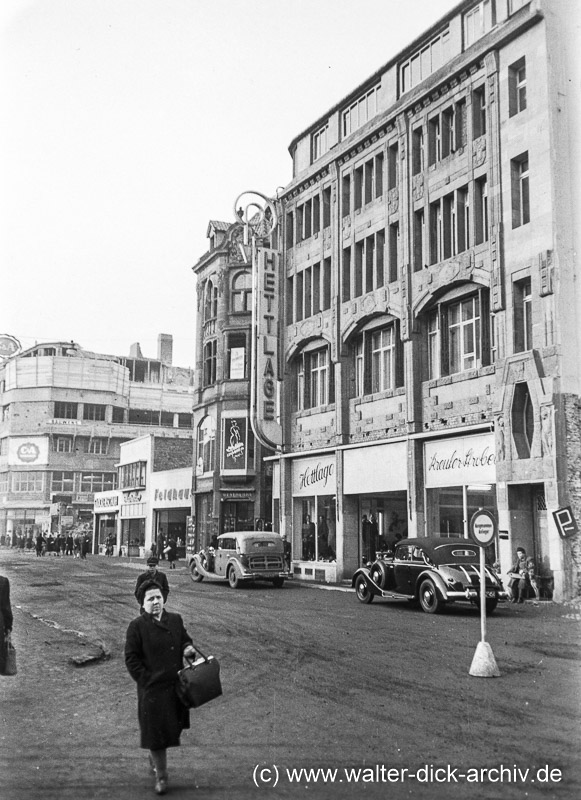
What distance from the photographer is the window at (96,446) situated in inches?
3430

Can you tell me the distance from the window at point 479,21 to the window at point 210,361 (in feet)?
80.6

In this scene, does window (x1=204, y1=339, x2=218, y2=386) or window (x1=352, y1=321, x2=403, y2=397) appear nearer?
window (x1=352, y1=321, x2=403, y2=397)

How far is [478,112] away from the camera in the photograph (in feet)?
88.4

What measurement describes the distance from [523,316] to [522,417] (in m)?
3.12

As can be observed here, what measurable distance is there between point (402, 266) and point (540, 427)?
382 inches

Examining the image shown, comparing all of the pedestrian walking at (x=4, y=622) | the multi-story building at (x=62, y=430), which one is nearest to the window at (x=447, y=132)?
the pedestrian walking at (x=4, y=622)

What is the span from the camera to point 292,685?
34.5 feet

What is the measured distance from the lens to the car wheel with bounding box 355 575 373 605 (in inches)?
842

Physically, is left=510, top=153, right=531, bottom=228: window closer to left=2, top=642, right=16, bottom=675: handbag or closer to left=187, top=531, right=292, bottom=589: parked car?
left=187, top=531, right=292, bottom=589: parked car

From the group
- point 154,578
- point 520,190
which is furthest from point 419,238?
point 154,578

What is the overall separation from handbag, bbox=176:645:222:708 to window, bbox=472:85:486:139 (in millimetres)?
23854

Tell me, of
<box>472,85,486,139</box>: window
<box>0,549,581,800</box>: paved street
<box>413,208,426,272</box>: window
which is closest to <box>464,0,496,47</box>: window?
<box>472,85,486,139</box>: window

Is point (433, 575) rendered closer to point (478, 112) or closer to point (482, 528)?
point (482, 528)

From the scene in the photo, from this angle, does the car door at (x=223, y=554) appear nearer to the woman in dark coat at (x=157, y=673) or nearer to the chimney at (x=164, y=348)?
the woman in dark coat at (x=157, y=673)
